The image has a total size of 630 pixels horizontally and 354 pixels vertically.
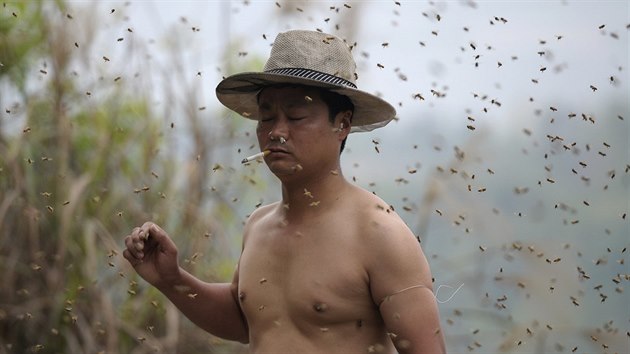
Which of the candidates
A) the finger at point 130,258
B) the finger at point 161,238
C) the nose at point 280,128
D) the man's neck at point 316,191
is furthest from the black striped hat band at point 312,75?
the finger at point 130,258

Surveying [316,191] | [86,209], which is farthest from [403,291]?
[86,209]

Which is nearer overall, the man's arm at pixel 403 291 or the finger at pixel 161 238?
the man's arm at pixel 403 291

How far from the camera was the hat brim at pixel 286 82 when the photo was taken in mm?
2678

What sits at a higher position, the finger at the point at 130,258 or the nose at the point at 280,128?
the nose at the point at 280,128

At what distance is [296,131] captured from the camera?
2.63m

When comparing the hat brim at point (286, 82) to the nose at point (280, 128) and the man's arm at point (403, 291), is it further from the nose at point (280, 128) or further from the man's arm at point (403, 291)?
the man's arm at point (403, 291)

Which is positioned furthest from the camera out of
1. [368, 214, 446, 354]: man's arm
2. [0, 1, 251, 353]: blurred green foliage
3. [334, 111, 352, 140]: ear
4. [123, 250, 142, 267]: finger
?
[0, 1, 251, 353]: blurred green foliage

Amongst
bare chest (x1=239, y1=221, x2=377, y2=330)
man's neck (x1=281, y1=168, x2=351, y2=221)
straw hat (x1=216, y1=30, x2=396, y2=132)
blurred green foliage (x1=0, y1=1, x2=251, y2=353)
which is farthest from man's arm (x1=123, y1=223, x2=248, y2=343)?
blurred green foliage (x1=0, y1=1, x2=251, y2=353)

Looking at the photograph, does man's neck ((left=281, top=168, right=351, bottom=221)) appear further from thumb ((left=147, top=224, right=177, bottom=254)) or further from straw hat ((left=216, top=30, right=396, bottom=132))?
thumb ((left=147, top=224, right=177, bottom=254))

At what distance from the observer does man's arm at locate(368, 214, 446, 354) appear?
2523 millimetres

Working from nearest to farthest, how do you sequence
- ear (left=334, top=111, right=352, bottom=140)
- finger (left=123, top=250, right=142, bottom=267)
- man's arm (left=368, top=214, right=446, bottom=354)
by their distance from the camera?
man's arm (left=368, top=214, right=446, bottom=354)
ear (left=334, top=111, right=352, bottom=140)
finger (left=123, top=250, right=142, bottom=267)

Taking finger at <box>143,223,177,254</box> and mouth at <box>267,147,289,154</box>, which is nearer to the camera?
mouth at <box>267,147,289,154</box>

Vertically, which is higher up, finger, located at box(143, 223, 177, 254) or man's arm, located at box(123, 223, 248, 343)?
finger, located at box(143, 223, 177, 254)

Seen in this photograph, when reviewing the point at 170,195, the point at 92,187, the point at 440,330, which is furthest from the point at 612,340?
the point at 92,187
